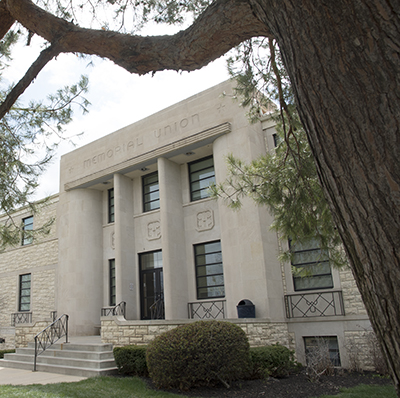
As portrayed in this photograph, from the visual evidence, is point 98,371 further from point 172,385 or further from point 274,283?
point 274,283

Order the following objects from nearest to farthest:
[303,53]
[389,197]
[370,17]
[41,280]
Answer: [389,197]
[370,17]
[303,53]
[41,280]

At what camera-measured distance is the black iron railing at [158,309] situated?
50.7 ft

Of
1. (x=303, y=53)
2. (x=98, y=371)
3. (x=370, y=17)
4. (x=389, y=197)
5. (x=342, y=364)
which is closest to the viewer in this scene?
(x=389, y=197)

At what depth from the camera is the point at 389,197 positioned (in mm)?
1662

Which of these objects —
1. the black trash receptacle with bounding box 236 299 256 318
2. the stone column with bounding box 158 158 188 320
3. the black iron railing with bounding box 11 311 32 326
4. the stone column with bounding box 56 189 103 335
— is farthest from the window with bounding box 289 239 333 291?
the black iron railing with bounding box 11 311 32 326

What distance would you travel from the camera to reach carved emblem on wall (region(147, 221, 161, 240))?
54.3 feet

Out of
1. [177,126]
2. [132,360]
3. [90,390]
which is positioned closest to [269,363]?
[132,360]

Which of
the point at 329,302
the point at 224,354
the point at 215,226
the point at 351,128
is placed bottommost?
the point at 224,354

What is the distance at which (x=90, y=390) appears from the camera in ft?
27.0

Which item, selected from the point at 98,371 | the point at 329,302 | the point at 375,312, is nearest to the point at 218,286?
the point at 329,302

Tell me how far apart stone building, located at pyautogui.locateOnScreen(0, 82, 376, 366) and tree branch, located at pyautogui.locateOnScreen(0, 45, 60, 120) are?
498 cm

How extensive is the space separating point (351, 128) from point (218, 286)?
43.2 ft

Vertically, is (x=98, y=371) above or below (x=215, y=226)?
below

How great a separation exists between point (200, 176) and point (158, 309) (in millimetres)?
5447
